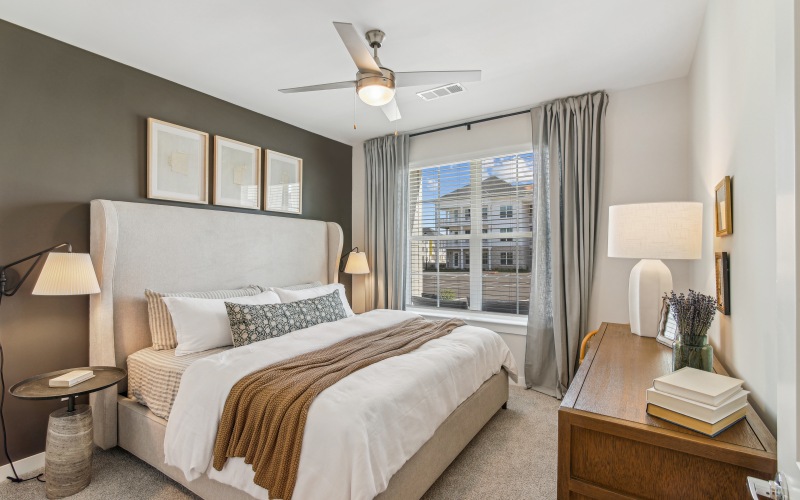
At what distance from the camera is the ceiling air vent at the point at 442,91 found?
10.2 ft

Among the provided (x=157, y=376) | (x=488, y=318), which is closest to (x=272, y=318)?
(x=157, y=376)

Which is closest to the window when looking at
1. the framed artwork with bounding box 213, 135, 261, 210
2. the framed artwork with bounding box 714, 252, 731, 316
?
the framed artwork with bounding box 213, 135, 261, 210

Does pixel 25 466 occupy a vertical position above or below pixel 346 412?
below

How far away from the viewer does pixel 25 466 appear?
229 cm

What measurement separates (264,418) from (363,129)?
3.34 metres

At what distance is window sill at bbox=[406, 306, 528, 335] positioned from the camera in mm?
3713

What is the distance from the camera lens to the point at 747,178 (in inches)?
52.9

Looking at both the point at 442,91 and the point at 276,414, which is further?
the point at 442,91

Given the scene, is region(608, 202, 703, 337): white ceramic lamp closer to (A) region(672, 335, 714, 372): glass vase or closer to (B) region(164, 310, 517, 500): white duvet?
(A) region(672, 335, 714, 372): glass vase

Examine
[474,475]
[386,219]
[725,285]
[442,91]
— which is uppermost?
[442,91]

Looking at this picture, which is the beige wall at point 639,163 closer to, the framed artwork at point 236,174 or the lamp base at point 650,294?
the lamp base at point 650,294

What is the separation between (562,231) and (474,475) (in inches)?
84.7

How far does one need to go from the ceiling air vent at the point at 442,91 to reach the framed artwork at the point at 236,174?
168cm

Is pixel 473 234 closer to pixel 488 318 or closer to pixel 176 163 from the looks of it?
pixel 488 318
